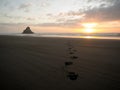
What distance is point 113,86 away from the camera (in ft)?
14.3

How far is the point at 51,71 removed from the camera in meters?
5.72

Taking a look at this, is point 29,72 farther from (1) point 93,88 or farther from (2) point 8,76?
(1) point 93,88

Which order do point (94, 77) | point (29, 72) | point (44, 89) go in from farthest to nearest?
1. point (29, 72)
2. point (94, 77)
3. point (44, 89)

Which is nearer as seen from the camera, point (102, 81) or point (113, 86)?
point (113, 86)

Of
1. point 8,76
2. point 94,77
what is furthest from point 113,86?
point 8,76

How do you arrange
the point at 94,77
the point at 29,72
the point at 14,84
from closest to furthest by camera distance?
the point at 14,84 → the point at 94,77 → the point at 29,72

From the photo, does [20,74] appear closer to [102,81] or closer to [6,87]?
[6,87]

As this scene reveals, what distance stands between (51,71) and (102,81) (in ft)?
6.82

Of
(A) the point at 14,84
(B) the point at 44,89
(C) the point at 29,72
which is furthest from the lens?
(C) the point at 29,72

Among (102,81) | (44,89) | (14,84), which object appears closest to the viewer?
(44,89)

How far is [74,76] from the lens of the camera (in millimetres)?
5145

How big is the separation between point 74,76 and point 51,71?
3.51ft

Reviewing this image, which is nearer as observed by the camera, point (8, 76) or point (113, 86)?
point (113, 86)

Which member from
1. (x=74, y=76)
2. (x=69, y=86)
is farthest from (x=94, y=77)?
(x=69, y=86)
